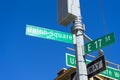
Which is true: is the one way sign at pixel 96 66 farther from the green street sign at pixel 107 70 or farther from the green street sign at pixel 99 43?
the green street sign at pixel 107 70

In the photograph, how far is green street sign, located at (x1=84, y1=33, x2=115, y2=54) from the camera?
7.45 m

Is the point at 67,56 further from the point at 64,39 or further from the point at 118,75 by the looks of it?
the point at 118,75

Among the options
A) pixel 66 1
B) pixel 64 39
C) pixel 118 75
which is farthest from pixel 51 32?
pixel 118 75

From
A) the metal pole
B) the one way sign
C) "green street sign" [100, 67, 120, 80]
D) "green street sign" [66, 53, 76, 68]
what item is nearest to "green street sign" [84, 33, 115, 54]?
the metal pole

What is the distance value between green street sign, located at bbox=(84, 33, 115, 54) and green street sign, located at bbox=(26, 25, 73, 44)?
0.45 meters

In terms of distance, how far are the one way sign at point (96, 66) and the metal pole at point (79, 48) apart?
121 millimetres

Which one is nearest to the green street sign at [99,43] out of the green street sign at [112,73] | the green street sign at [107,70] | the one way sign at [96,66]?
the one way sign at [96,66]

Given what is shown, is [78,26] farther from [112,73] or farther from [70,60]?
[112,73]

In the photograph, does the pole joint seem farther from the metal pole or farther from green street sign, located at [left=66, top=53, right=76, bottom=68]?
green street sign, located at [left=66, top=53, right=76, bottom=68]

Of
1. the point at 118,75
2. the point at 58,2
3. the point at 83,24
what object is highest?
the point at 58,2

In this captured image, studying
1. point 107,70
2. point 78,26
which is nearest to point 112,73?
point 107,70

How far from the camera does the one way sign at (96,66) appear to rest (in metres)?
7.28

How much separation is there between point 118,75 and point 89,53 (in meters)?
1.24

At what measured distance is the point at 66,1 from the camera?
26.9 ft
